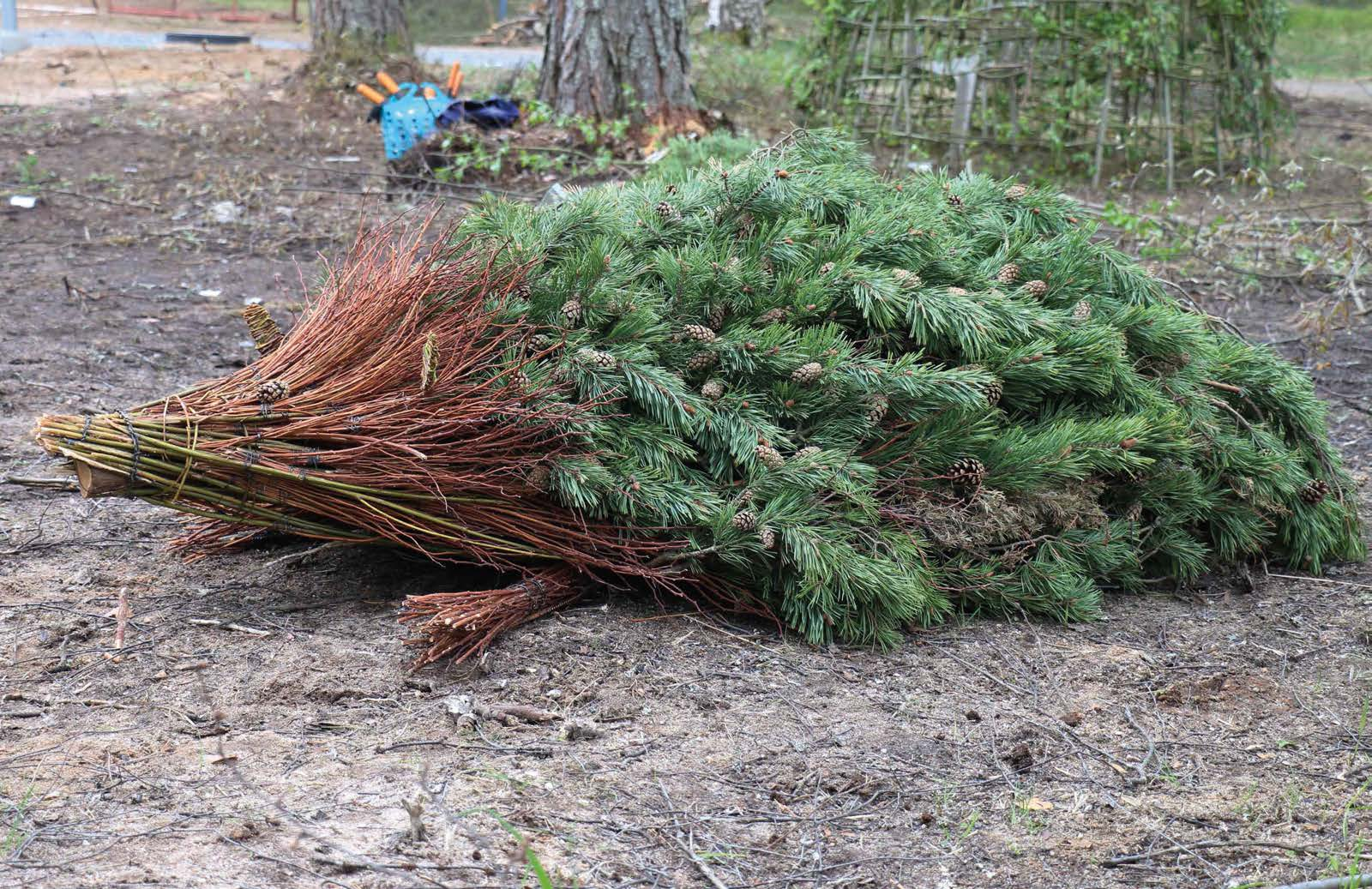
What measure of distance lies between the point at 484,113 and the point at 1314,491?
224 inches

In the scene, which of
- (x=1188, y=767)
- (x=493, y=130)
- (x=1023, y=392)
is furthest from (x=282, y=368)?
(x=493, y=130)

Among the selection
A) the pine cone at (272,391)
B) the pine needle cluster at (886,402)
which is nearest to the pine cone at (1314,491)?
the pine needle cluster at (886,402)

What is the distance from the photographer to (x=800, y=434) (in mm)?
3102

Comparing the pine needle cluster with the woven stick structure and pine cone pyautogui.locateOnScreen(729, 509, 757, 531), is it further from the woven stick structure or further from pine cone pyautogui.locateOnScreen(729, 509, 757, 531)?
the woven stick structure

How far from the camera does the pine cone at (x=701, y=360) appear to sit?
3.10 m

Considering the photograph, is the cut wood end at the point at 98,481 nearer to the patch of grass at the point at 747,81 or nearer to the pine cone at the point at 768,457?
the pine cone at the point at 768,457

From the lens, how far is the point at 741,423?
3.03m

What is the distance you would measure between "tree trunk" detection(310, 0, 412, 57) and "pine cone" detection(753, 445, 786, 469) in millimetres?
7841

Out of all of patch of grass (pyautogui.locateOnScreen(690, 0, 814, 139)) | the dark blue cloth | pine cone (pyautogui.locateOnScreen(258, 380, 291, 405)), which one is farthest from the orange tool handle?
pine cone (pyautogui.locateOnScreen(258, 380, 291, 405))

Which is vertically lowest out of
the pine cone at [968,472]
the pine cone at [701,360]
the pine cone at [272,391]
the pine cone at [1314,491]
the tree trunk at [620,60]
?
the pine cone at [1314,491]

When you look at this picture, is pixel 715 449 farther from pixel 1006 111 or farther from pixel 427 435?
pixel 1006 111

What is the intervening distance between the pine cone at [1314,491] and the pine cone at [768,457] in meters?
1.78

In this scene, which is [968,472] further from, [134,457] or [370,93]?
[370,93]

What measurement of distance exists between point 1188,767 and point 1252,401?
1590mm
